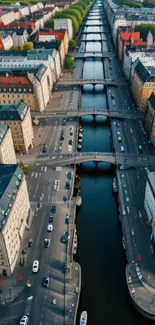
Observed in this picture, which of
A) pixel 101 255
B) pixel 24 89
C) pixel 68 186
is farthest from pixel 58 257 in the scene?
pixel 24 89

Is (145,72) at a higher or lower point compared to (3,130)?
higher

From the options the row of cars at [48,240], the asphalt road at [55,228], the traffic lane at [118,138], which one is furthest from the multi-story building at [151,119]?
the row of cars at [48,240]

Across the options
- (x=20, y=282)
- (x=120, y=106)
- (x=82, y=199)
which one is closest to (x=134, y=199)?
(x=82, y=199)

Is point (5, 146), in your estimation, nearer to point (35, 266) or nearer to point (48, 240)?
point (48, 240)

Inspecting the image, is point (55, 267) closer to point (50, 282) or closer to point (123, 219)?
point (50, 282)

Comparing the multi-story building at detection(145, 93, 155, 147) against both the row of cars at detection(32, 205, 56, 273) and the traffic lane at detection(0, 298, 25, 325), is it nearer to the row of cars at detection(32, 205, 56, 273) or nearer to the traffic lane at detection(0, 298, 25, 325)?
the row of cars at detection(32, 205, 56, 273)
